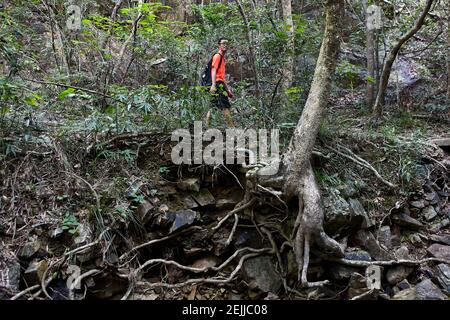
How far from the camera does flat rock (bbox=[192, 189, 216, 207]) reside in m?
4.45

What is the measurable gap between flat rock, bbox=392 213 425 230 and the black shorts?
279 centimetres

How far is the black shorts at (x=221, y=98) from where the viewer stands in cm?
505

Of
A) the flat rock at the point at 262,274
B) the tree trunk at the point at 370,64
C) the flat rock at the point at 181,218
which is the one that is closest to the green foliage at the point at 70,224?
the flat rock at the point at 181,218

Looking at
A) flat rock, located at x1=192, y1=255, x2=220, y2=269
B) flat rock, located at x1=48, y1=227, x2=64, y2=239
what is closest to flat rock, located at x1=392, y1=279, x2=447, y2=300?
flat rock, located at x1=192, y1=255, x2=220, y2=269

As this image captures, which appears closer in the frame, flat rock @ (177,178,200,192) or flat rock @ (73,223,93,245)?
flat rock @ (73,223,93,245)

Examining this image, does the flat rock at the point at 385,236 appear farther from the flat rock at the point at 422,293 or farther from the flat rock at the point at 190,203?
the flat rock at the point at 190,203

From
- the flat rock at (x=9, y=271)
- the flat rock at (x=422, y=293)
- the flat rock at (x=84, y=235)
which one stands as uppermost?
the flat rock at (x=84, y=235)

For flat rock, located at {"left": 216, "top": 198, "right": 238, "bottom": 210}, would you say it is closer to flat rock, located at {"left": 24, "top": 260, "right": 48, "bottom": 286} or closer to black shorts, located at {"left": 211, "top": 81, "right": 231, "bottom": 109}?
black shorts, located at {"left": 211, "top": 81, "right": 231, "bottom": 109}

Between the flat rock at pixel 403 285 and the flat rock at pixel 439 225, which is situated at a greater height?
the flat rock at pixel 439 225

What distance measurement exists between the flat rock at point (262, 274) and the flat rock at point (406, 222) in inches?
74.3

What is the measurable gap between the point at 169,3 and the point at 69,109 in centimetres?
602
